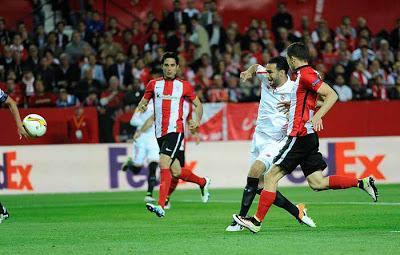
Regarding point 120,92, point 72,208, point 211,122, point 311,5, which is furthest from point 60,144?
point 311,5

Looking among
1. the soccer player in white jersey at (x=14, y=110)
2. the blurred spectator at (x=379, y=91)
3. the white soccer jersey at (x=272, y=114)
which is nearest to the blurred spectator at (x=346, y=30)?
the blurred spectator at (x=379, y=91)

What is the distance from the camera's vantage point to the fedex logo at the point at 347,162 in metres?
23.4

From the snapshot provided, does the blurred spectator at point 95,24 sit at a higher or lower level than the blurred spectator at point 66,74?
higher

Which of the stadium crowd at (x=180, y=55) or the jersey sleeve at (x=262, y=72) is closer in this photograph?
the jersey sleeve at (x=262, y=72)

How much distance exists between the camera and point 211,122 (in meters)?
23.7

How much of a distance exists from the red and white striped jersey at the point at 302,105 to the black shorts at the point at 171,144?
12.9ft

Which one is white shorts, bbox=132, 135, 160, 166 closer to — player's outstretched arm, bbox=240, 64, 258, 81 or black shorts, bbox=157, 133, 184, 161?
black shorts, bbox=157, 133, 184, 161

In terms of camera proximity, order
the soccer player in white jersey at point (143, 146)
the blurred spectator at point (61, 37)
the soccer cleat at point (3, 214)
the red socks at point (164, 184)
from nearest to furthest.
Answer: the soccer cleat at point (3, 214), the red socks at point (164, 184), the soccer player in white jersey at point (143, 146), the blurred spectator at point (61, 37)

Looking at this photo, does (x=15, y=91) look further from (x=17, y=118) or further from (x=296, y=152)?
(x=296, y=152)

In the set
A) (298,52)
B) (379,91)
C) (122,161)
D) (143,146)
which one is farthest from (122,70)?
(298,52)

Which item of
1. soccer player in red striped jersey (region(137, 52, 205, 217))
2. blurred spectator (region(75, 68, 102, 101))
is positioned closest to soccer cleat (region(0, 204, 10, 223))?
soccer player in red striped jersey (region(137, 52, 205, 217))

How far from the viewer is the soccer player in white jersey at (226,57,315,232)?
1268cm

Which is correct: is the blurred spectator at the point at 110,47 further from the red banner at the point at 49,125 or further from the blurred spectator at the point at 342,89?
the blurred spectator at the point at 342,89

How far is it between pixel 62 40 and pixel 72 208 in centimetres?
916
